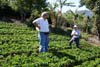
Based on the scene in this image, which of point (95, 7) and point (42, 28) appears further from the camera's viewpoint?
point (95, 7)

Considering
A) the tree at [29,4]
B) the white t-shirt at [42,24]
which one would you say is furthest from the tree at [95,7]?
the white t-shirt at [42,24]

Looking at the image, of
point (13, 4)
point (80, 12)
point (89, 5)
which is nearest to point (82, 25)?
point (80, 12)

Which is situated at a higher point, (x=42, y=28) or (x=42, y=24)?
(x=42, y=24)

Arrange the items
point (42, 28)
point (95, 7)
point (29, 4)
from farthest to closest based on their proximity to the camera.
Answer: point (29, 4)
point (95, 7)
point (42, 28)

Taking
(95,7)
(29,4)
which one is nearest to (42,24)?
(95,7)

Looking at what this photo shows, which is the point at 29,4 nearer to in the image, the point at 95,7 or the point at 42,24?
the point at 95,7

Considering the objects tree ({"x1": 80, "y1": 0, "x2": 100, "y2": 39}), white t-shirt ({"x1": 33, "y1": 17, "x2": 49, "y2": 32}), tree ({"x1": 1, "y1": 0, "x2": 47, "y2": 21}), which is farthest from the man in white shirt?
tree ({"x1": 1, "y1": 0, "x2": 47, "y2": 21})

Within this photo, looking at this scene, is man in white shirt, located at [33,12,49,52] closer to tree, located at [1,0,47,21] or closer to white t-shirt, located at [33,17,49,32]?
white t-shirt, located at [33,17,49,32]

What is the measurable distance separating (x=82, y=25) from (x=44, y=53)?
3932cm

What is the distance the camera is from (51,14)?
48.4 metres

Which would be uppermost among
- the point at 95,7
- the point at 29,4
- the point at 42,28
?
the point at 29,4

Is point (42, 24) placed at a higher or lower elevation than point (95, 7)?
lower

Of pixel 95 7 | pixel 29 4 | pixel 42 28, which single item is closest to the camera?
pixel 42 28

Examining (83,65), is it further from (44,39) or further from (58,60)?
(44,39)
